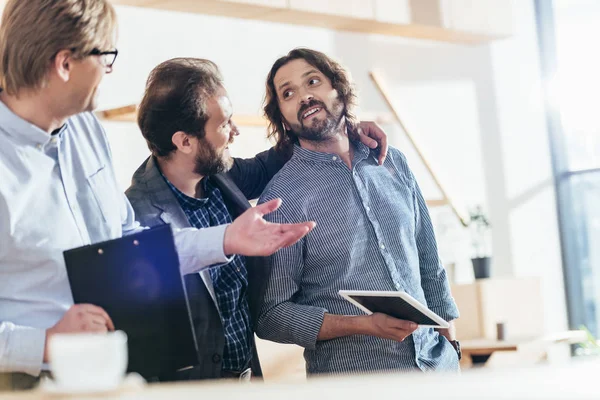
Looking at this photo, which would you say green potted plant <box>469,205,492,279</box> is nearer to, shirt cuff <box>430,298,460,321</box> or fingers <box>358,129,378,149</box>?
shirt cuff <box>430,298,460,321</box>

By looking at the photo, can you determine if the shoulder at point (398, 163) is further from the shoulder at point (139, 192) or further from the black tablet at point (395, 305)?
the shoulder at point (139, 192)

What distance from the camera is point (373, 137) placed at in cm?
278

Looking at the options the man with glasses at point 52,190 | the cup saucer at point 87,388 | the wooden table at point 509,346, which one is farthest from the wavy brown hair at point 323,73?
the wooden table at point 509,346

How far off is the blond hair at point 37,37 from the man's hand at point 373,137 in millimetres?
1048

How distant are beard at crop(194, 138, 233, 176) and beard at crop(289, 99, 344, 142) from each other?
0.32 meters

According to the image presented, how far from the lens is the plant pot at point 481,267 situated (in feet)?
17.7

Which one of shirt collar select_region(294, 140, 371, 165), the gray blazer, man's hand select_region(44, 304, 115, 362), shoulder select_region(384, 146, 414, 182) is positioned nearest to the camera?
man's hand select_region(44, 304, 115, 362)

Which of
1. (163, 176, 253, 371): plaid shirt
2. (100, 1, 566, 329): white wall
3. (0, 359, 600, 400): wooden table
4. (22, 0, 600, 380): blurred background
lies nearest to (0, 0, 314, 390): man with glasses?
(163, 176, 253, 371): plaid shirt

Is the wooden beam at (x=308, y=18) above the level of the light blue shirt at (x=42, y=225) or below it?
above

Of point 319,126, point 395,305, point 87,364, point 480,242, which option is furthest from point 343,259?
point 480,242

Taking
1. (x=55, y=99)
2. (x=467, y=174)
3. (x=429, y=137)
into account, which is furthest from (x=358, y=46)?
(x=55, y=99)

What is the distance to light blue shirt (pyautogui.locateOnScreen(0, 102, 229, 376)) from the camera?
67.9 inches

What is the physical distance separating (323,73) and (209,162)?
1.85ft

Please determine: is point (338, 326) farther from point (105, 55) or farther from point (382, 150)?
point (105, 55)
